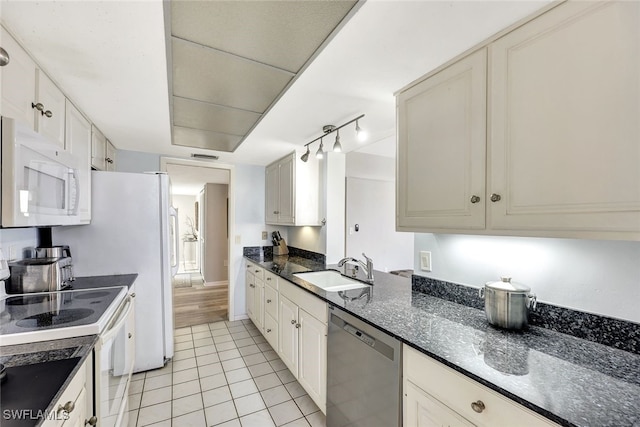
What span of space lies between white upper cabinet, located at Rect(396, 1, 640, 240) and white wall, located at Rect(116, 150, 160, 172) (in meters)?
3.09

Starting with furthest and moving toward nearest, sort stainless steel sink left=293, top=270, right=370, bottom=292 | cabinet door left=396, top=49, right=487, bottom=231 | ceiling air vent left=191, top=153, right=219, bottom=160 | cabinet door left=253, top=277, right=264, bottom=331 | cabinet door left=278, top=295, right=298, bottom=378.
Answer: ceiling air vent left=191, top=153, right=219, bottom=160 → cabinet door left=253, top=277, right=264, bottom=331 → stainless steel sink left=293, top=270, right=370, bottom=292 → cabinet door left=278, top=295, right=298, bottom=378 → cabinet door left=396, top=49, right=487, bottom=231

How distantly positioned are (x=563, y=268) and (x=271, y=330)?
2.39 meters

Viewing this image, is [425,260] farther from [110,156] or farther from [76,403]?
[110,156]

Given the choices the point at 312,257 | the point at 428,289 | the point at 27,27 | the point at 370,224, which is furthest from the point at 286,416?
the point at 370,224

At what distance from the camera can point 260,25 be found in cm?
106

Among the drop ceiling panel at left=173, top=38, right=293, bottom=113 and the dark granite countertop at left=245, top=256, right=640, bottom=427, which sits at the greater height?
the drop ceiling panel at left=173, top=38, right=293, bottom=113

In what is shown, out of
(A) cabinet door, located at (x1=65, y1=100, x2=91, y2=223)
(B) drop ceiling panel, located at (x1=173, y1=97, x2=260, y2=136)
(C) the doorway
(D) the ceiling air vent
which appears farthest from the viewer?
(C) the doorway

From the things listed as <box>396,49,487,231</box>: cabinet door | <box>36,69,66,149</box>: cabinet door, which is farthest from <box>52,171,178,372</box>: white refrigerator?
<box>396,49,487,231</box>: cabinet door

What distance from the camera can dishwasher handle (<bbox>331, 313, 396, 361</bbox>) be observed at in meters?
1.22

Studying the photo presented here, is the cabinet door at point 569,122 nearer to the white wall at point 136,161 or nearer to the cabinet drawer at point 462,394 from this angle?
the cabinet drawer at point 462,394

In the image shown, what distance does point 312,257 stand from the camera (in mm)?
3227

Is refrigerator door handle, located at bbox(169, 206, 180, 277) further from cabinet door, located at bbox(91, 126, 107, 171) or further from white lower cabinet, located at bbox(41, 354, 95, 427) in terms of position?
white lower cabinet, located at bbox(41, 354, 95, 427)

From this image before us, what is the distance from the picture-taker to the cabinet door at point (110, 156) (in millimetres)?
2602

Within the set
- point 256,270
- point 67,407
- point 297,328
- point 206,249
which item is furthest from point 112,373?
point 206,249
